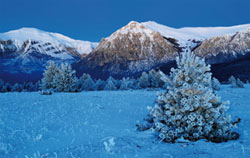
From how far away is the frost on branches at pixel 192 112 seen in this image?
4.84m

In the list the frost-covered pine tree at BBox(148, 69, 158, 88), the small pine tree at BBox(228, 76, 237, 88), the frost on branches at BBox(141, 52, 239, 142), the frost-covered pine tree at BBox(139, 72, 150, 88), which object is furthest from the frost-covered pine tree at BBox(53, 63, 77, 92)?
the frost on branches at BBox(141, 52, 239, 142)

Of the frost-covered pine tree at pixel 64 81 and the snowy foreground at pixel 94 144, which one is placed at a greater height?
the frost-covered pine tree at pixel 64 81

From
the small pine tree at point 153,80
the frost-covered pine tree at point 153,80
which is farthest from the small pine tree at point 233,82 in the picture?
the frost-covered pine tree at point 153,80

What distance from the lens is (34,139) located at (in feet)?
15.9

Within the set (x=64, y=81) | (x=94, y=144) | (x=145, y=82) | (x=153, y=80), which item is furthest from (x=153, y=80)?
(x=94, y=144)

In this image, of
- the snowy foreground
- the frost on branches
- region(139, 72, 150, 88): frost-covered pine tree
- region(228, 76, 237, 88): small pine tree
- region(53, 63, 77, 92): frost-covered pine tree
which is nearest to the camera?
the snowy foreground

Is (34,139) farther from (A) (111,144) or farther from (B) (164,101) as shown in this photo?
(B) (164,101)

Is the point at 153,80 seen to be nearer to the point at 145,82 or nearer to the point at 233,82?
the point at 145,82

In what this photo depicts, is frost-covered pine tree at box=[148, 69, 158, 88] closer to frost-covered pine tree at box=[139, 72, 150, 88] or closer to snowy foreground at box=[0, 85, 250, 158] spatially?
frost-covered pine tree at box=[139, 72, 150, 88]

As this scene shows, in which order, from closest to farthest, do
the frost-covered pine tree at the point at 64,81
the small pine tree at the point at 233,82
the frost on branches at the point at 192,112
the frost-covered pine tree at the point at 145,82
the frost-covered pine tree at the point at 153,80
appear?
the frost on branches at the point at 192,112 < the small pine tree at the point at 233,82 < the frost-covered pine tree at the point at 64,81 < the frost-covered pine tree at the point at 153,80 < the frost-covered pine tree at the point at 145,82

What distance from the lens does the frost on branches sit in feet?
15.9

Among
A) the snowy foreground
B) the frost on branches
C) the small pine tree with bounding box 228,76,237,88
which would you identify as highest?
the small pine tree with bounding box 228,76,237,88

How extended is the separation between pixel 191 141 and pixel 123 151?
72.6 inches

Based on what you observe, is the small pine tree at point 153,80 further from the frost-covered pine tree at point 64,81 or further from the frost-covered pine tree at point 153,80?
the frost-covered pine tree at point 64,81
